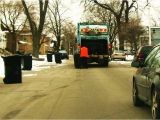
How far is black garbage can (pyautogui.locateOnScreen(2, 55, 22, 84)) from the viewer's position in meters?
22.3

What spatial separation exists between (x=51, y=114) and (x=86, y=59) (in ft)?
87.1

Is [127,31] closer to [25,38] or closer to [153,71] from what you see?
[153,71]

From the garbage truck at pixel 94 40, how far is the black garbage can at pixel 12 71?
17032 millimetres

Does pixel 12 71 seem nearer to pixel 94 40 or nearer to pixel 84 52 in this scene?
pixel 84 52

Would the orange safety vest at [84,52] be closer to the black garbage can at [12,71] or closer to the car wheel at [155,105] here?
the black garbage can at [12,71]

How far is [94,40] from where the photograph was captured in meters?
40.1

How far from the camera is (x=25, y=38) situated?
535ft

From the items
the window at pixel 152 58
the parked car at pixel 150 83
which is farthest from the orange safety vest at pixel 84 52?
the window at pixel 152 58

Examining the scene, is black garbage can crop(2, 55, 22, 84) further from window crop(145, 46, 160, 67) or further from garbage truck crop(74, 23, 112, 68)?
garbage truck crop(74, 23, 112, 68)

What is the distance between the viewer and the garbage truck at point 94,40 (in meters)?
39.7

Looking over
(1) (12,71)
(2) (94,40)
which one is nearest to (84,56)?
(2) (94,40)

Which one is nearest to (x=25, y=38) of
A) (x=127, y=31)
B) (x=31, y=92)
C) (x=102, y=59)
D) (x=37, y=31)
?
(x=127, y=31)

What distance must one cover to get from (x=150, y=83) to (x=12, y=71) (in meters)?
13.0

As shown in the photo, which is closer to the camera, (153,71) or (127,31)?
(153,71)
